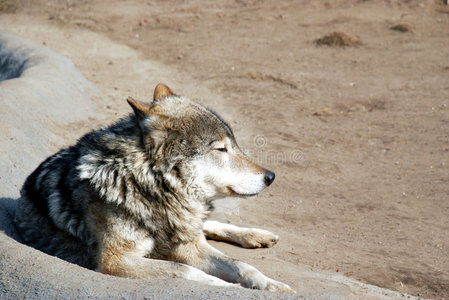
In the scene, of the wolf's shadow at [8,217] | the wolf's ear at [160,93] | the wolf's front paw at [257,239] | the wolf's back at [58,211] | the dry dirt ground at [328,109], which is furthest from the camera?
the dry dirt ground at [328,109]

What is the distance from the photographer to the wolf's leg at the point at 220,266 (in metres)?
3.85

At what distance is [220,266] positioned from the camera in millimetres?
4129

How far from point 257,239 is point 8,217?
214cm

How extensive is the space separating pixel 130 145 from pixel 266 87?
6798mm

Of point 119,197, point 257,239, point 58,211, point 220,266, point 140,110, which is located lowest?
point 257,239

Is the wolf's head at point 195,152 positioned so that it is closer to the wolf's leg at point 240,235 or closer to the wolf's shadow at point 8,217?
the wolf's leg at point 240,235

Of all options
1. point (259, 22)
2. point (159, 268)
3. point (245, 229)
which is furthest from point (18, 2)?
point (159, 268)

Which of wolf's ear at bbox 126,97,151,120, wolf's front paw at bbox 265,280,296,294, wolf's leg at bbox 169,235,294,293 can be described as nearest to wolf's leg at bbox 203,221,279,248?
wolf's leg at bbox 169,235,294,293

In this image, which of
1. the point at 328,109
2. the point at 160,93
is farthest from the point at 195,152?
the point at 328,109

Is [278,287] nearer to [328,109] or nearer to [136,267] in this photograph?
[136,267]

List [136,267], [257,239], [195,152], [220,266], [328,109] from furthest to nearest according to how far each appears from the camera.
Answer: [328,109] < [257,239] < [220,266] < [195,152] < [136,267]

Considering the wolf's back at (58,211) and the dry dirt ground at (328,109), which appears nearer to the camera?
the wolf's back at (58,211)

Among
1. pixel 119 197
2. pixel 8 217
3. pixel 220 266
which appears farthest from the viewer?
pixel 8 217

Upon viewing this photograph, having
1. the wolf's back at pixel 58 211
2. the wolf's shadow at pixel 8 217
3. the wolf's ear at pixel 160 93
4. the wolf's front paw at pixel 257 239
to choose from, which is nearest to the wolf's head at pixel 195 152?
the wolf's ear at pixel 160 93
